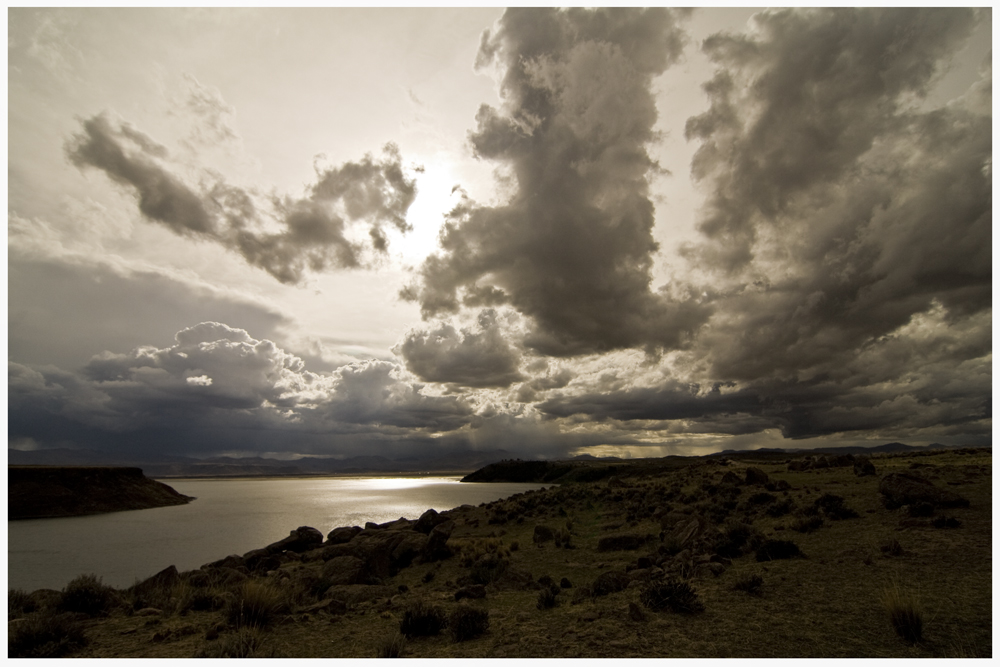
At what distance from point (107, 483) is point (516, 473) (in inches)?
5892

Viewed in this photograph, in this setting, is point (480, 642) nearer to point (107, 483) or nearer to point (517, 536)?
point (517, 536)

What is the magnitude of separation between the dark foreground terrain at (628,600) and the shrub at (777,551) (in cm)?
5

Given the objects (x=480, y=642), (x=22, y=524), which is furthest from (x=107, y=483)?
(x=480, y=642)

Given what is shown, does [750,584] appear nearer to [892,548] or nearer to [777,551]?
[777,551]

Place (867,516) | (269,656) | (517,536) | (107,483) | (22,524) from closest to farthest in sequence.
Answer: (269,656) < (867,516) < (517,536) < (22,524) < (107,483)

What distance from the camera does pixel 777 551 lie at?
41.1ft

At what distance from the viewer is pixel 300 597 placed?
12203 mm

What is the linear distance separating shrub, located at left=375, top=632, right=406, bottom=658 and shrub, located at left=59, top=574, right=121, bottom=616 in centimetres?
836

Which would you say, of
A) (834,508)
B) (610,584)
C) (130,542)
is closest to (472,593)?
(610,584)

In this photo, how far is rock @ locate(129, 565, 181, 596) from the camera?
42.7 feet

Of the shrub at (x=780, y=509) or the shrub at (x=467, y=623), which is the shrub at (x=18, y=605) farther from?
the shrub at (x=780, y=509)

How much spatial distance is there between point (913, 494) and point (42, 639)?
26002 millimetres

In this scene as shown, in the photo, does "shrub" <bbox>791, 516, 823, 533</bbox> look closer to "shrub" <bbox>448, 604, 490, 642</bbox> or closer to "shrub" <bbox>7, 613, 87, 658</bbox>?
"shrub" <bbox>448, 604, 490, 642</bbox>

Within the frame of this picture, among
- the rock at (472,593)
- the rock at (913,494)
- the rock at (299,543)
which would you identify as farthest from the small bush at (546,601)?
the rock at (299,543)
